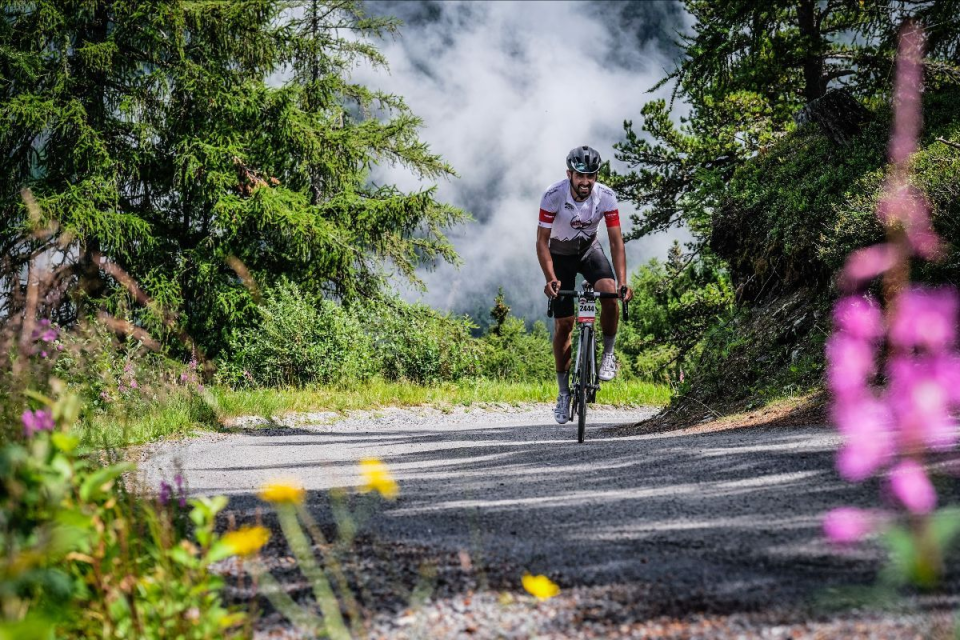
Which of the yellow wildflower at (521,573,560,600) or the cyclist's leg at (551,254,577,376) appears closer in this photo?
the yellow wildflower at (521,573,560,600)

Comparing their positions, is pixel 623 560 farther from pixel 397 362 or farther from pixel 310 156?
pixel 310 156

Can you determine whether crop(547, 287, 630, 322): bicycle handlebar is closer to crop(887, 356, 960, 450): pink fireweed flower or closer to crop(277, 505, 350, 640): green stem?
crop(887, 356, 960, 450): pink fireweed flower

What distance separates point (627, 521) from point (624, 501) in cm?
44

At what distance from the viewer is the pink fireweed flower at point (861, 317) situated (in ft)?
22.1

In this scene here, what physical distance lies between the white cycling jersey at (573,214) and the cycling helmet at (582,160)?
21cm

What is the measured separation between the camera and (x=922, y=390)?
6012 mm

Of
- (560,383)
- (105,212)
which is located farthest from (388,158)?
(560,383)

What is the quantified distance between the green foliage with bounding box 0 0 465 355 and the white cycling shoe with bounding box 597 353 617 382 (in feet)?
39.3

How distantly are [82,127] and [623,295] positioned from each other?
1457cm

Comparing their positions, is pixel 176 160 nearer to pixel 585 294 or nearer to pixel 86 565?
pixel 585 294

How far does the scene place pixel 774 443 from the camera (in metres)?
4.88

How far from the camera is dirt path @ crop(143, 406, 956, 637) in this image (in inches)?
82.4

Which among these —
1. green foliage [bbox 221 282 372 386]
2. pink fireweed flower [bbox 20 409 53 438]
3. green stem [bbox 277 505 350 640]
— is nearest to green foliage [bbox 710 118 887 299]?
green stem [bbox 277 505 350 640]

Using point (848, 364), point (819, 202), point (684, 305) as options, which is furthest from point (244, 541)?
point (684, 305)
